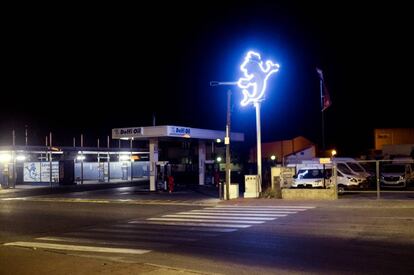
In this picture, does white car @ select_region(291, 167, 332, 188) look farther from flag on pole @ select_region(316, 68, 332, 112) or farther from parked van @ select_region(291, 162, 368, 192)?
flag on pole @ select_region(316, 68, 332, 112)

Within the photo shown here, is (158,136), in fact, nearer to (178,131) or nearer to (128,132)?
(178,131)

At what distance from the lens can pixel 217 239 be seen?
49.1 feet

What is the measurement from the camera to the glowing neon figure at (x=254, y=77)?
31.5 meters

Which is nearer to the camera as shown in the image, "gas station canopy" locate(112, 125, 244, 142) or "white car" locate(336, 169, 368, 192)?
Answer: "white car" locate(336, 169, 368, 192)

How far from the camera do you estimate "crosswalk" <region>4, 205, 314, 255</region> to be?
14375 millimetres

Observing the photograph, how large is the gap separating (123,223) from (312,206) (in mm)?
8869

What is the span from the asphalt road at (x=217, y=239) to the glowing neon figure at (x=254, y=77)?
8179mm

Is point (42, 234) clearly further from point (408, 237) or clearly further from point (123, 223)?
point (408, 237)

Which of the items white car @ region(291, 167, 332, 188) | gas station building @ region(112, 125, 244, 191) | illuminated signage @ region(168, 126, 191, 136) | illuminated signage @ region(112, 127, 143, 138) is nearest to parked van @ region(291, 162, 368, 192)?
white car @ region(291, 167, 332, 188)

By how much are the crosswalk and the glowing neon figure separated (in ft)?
31.6

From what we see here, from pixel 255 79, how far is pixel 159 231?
16404 millimetres

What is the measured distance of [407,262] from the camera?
10781 mm

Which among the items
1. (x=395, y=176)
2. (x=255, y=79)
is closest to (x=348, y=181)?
(x=395, y=176)

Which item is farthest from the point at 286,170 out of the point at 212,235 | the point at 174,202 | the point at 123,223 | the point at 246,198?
the point at 212,235
